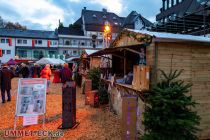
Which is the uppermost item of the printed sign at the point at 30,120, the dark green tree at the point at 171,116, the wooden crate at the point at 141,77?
the wooden crate at the point at 141,77

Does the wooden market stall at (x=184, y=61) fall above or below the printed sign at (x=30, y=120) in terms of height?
above

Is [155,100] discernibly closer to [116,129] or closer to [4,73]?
[116,129]

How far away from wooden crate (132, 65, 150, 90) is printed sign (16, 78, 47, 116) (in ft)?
9.51

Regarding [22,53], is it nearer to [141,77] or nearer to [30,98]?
[30,98]


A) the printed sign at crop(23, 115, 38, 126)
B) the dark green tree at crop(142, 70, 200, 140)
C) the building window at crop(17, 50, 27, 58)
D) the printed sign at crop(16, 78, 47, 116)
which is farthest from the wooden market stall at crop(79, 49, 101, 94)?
the building window at crop(17, 50, 27, 58)

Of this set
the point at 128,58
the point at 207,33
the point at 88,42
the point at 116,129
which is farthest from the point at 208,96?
the point at 88,42

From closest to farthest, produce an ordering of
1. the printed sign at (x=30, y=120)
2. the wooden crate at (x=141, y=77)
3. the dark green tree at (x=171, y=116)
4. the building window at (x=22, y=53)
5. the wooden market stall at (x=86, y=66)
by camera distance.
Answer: the dark green tree at (x=171, y=116) < the wooden crate at (x=141, y=77) < the printed sign at (x=30, y=120) < the wooden market stall at (x=86, y=66) < the building window at (x=22, y=53)

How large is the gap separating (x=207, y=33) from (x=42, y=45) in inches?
2015

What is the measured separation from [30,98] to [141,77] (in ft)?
11.2

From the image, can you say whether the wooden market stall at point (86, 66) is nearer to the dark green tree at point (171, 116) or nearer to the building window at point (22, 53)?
the dark green tree at point (171, 116)

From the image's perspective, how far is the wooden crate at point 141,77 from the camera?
20.2ft

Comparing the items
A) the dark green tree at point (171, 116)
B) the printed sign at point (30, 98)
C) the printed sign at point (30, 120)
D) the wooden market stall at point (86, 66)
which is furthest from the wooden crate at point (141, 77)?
the wooden market stall at point (86, 66)

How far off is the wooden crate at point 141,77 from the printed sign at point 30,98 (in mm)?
2898

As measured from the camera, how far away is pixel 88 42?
6169 centimetres
